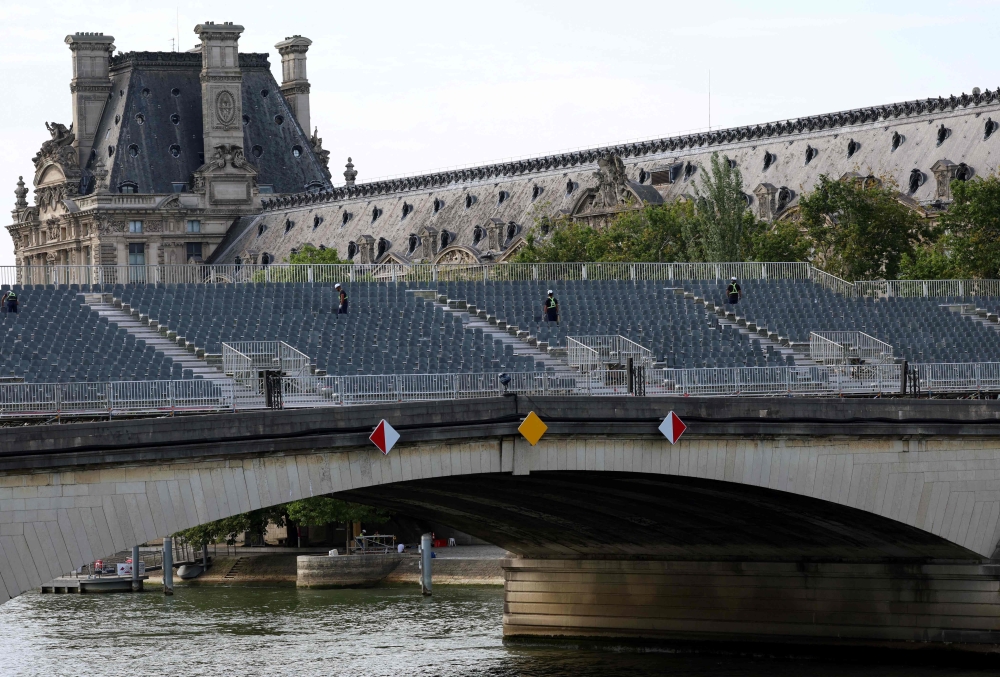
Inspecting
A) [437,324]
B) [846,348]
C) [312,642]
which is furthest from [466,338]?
[846,348]

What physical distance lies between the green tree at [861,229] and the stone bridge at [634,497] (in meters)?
46.3

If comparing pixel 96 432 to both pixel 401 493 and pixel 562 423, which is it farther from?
pixel 401 493

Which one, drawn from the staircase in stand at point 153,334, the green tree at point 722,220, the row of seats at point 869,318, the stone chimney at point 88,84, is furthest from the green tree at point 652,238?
the stone chimney at point 88,84

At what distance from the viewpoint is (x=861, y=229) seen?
97562 mm

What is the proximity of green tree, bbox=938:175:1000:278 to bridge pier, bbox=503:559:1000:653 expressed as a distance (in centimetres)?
→ 3979

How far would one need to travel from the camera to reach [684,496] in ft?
148

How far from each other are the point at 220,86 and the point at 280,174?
14.0 metres

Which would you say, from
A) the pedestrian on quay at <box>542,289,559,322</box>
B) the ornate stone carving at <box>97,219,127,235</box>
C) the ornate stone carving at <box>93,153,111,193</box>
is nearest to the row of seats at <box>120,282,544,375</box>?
the pedestrian on quay at <box>542,289,559,322</box>

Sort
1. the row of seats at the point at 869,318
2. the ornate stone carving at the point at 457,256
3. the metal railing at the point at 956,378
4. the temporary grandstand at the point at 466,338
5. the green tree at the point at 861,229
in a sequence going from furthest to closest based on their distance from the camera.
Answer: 1. the ornate stone carving at the point at 457,256
2. the green tree at the point at 861,229
3. the row of seats at the point at 869,318
4. the metal railing at the point at 956,378
5. the temporary grandstand at the point at 466,338

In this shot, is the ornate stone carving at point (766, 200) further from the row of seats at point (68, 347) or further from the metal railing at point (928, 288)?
the row of seats at point (68, 347)

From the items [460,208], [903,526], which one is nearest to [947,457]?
[903,526]

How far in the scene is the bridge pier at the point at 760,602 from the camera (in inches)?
1785

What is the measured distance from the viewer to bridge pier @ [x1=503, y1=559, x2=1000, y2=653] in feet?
149

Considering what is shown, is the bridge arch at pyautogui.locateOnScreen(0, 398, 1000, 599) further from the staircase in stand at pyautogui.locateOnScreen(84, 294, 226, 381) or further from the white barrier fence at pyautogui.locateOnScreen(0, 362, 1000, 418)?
the staircase in stand at pyautogui.locateOnScreen(84, 294, 226, 381)
